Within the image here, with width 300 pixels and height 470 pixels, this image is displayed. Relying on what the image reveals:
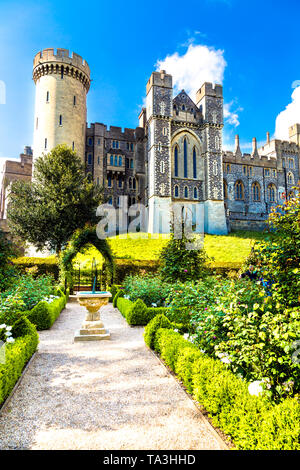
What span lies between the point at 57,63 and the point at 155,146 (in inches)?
457

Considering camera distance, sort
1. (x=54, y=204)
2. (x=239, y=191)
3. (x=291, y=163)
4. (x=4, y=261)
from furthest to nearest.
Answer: (x=291, y=163) < (x=239, y=191) < (x=54, y=204) < (x=4, y=261)

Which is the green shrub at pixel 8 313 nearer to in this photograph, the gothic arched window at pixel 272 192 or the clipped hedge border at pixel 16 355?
the clipped hedge border at pixel 16 355

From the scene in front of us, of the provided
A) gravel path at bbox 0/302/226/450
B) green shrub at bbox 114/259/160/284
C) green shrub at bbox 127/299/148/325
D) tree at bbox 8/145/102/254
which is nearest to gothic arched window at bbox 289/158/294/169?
tree at bbox 8/145/102/254

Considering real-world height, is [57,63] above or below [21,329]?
above

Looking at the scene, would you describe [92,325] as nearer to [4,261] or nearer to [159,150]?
[4,261]

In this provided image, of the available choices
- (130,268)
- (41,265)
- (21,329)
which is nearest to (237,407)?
(21,329)

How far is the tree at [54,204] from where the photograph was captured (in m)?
18.5

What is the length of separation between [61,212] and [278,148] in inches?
1260

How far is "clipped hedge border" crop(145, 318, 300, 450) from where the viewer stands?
7.09 ft

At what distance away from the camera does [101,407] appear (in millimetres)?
3428

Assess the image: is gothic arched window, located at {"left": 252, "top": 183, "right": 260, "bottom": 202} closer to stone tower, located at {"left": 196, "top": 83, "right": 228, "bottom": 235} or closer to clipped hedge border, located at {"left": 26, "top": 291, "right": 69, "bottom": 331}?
stone tower, located at {"left": 196, "top": 83, "right": 228, "bottom": 235}
